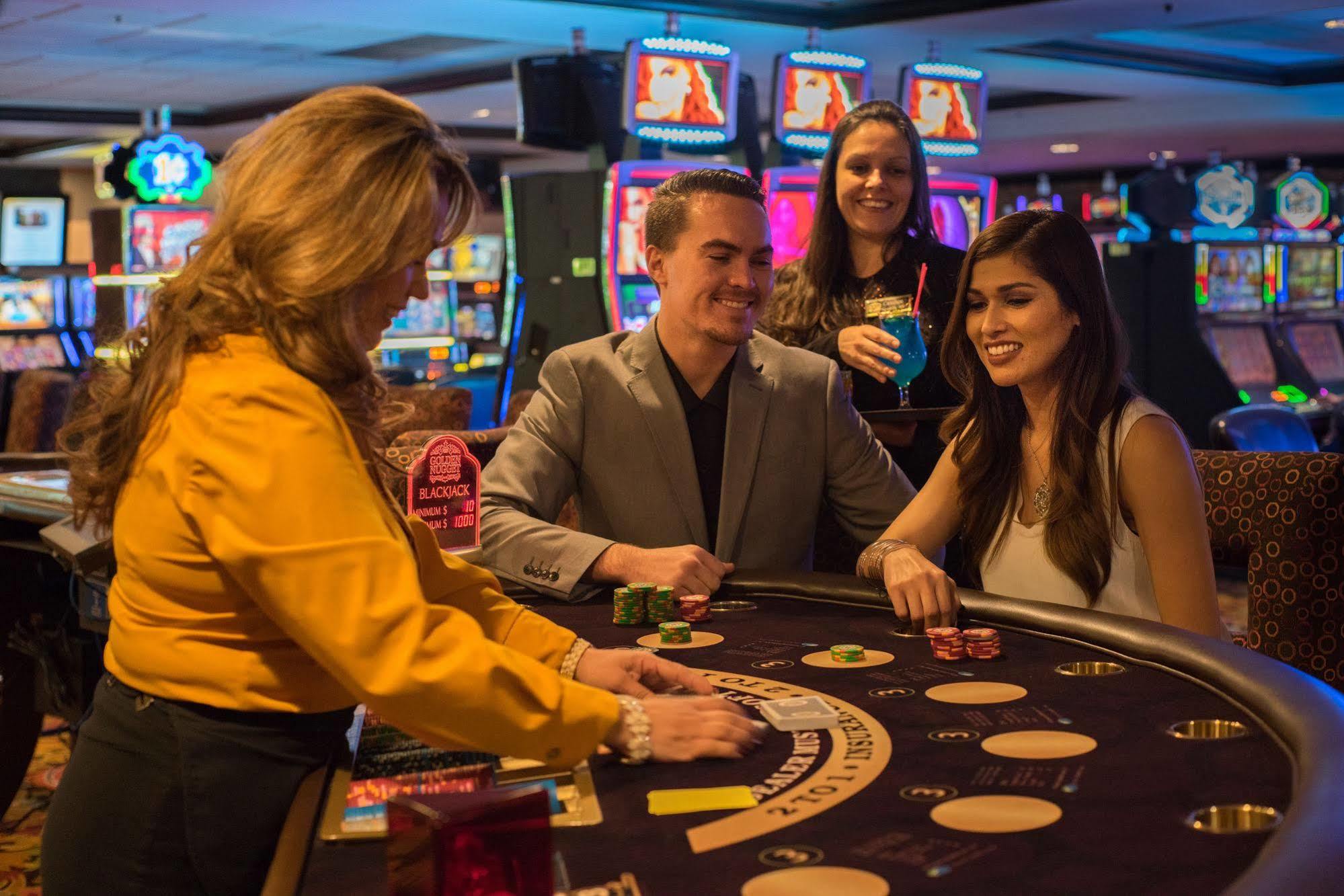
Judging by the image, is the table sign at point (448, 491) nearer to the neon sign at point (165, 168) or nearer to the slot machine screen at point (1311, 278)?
the slot machine screen at point (1311, 278)

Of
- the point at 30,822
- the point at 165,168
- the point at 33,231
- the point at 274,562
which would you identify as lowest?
the point at 30,822

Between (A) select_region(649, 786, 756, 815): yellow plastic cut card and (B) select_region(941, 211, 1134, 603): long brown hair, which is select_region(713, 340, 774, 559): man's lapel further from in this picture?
(A) select_region(649, 786, 756, 815): yellow plastic cut card

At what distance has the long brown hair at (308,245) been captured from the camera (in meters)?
1.33

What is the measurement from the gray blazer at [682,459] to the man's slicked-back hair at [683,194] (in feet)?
0.63

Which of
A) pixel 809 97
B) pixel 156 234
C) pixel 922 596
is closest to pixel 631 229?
pixel 809 97

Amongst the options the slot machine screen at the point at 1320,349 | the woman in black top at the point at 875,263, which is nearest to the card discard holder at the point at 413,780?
the woman in black top at the point at 875,263

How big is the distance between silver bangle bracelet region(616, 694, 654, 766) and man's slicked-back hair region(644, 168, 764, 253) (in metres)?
1.44

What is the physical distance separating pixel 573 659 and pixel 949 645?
496mm

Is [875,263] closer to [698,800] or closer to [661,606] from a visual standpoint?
[661,606]

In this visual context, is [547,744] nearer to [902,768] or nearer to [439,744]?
[439,744]

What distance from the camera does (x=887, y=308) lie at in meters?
2.92

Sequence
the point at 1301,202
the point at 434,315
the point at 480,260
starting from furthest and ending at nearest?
the point at 480,260 → the point at 434,315 → the point at 1301,202

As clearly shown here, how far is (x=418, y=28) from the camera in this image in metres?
8.37

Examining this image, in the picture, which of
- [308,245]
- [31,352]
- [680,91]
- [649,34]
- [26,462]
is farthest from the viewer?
[31,352]
